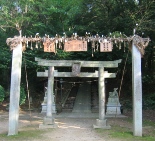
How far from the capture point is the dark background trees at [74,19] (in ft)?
42.9

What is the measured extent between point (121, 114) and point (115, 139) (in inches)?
228

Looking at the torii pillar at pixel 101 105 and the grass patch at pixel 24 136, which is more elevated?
the torii pillar at pixel 101 105

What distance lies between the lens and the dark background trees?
42.9 feet

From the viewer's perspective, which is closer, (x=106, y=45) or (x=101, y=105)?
(x=106, y=45)

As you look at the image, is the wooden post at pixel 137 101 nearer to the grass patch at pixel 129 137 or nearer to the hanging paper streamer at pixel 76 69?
the grass patch at pixel 129 137

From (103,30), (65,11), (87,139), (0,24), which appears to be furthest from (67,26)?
(87,139)

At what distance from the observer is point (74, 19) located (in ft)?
48.2

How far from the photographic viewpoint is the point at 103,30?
14.1m

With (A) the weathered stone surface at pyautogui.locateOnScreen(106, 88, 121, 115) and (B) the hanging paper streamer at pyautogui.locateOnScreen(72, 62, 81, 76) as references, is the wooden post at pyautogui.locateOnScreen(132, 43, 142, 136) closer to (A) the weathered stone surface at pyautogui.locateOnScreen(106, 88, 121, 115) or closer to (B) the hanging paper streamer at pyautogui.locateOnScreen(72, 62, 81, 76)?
(B) the hanging paper streamer at pyautogui.locateOnScreen(72, 62, 81, 76)

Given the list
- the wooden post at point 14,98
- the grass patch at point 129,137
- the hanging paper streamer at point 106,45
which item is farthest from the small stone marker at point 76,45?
the grass patch at point 129,137

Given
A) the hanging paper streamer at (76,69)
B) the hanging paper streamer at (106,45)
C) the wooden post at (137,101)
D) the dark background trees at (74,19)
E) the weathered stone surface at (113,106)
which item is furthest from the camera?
the dark background trees at (74,19)

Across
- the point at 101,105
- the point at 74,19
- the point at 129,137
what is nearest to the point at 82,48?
the point at 101,105

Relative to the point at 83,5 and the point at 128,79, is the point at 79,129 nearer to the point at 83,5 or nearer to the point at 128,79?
the point at 83,5

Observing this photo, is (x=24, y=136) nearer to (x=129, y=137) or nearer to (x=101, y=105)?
(x=101, y=105)
